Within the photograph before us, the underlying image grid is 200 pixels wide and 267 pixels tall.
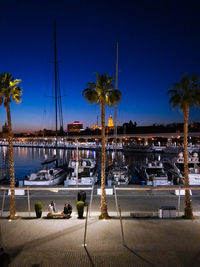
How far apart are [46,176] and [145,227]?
2274 cm

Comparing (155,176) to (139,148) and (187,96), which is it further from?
(139,148)

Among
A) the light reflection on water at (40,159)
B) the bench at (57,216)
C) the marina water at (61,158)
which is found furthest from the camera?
the light reflection on water at (40,159)

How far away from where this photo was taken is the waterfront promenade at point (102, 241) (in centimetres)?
1083

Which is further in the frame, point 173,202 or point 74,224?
point 173,202

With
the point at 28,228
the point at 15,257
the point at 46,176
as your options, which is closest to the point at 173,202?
the point at 28,228

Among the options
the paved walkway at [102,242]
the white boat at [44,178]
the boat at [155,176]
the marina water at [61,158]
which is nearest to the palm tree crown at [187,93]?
the paved walkway at [102,242]

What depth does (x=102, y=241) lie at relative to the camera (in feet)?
41.9

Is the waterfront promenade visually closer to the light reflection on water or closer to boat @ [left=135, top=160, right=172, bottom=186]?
boat @ [left=135, top=160, right=172, bottom=186]

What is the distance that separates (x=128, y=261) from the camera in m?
10.7

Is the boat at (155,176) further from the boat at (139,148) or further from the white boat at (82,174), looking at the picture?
the boat at (139,148)

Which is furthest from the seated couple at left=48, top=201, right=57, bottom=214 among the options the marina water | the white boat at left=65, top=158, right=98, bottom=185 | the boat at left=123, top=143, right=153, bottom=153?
the boat at left=123, top=143, right=153, bottom=153

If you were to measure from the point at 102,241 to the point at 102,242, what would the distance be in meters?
0.13

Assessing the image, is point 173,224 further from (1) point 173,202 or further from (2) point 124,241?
(1) point 173,202

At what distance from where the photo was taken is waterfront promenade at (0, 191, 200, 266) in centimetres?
1083
